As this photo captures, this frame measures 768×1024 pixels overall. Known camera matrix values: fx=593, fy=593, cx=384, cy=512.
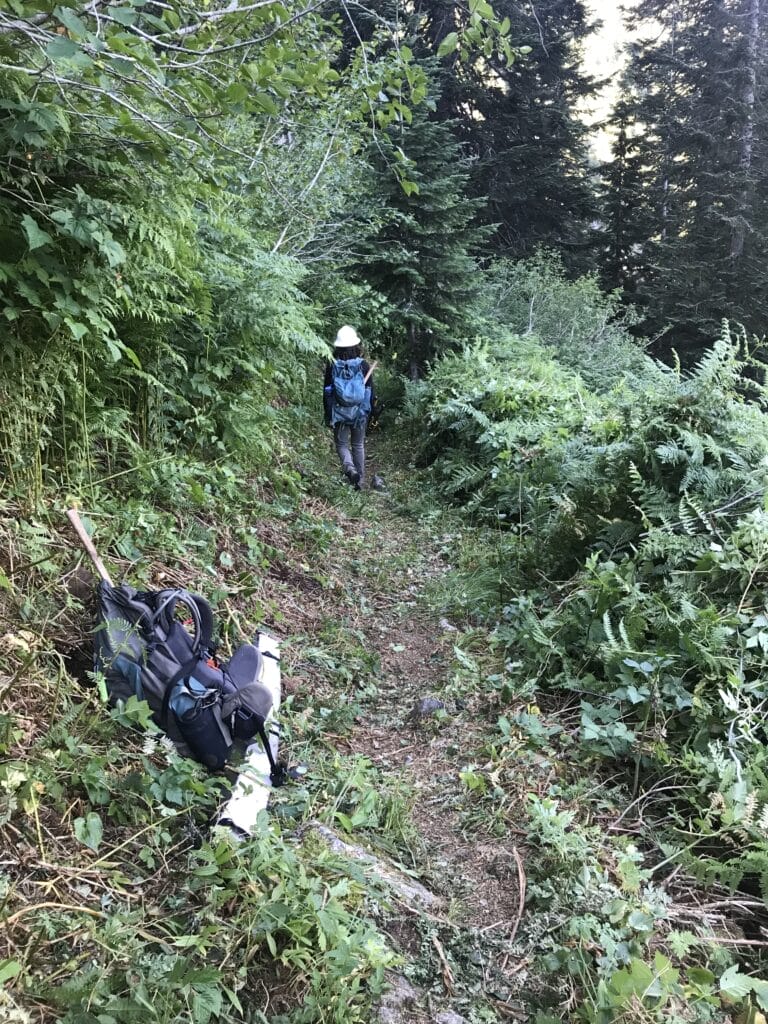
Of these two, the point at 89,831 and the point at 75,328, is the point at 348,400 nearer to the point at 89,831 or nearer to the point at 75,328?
the point at 75,328

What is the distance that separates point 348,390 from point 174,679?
5.75m

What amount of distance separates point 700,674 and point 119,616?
3.07 metres

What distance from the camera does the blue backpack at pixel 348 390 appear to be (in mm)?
7918

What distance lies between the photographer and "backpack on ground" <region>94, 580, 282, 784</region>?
265 centimetres

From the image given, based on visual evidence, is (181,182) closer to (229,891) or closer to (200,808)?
(200,808)

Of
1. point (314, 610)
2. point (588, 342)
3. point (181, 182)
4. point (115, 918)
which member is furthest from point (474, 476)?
point (588, 342)

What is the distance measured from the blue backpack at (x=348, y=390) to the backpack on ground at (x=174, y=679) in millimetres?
5271

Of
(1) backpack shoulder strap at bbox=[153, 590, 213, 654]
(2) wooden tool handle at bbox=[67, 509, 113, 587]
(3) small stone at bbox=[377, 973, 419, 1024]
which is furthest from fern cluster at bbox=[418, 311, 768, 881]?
(2) wooden tool handle at bbox=[67, 509, 113, 587]

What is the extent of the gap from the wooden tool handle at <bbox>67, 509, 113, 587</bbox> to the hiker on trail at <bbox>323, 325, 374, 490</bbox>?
5.05 metres

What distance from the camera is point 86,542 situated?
3.11 meters

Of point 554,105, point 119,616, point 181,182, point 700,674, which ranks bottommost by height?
point 119,616

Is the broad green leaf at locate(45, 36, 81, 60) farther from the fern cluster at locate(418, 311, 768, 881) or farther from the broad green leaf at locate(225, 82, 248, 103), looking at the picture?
the fern cluster at locate(418, 311, 768, 881)

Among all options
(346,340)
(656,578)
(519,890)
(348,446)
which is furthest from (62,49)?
(348,446)

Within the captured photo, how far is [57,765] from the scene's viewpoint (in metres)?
2.33
